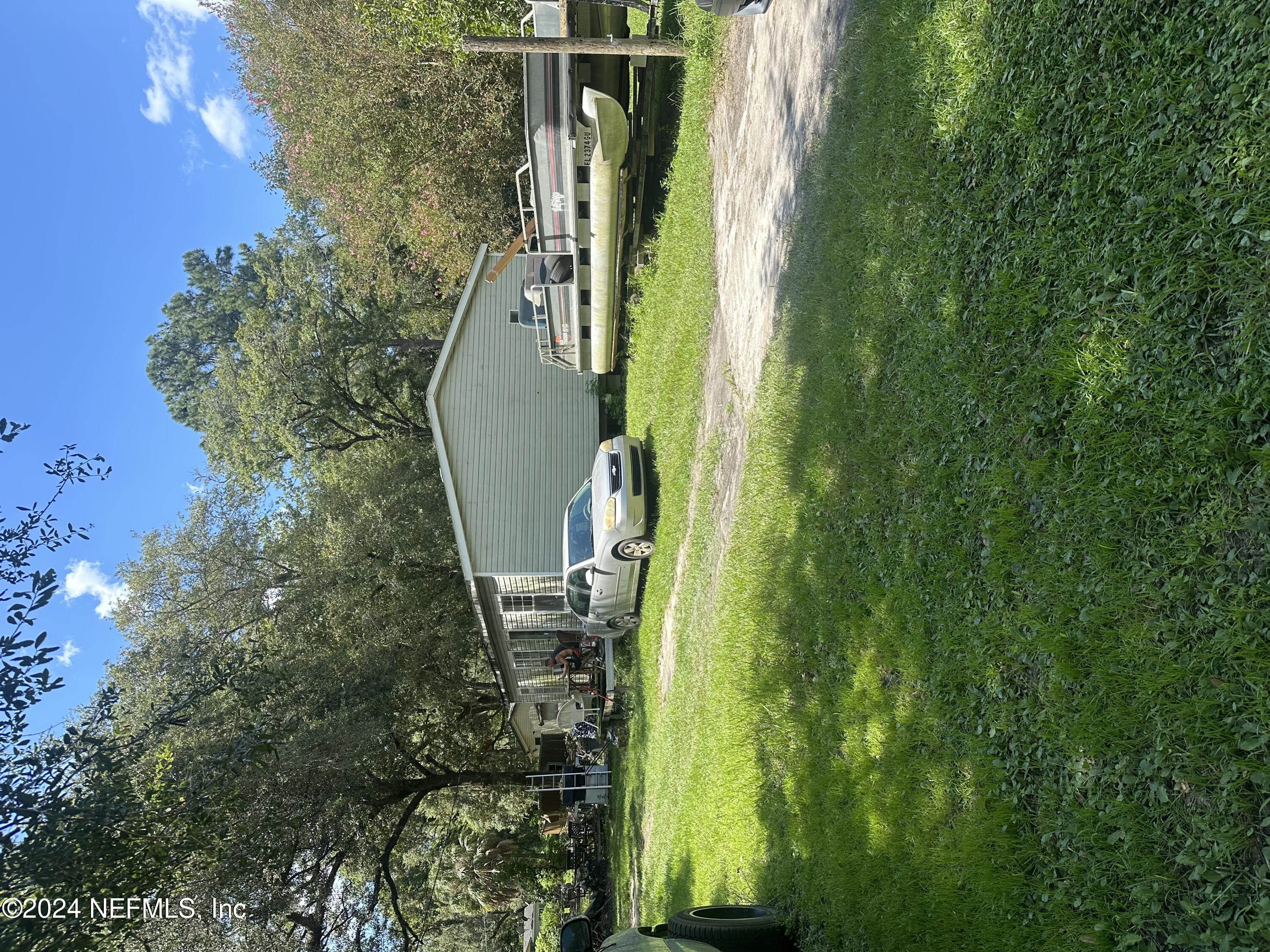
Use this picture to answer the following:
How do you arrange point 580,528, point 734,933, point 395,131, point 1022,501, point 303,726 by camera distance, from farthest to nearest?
point 395,131 → point 303,726 → point 580,528 → point 734,933 → point 1022,501

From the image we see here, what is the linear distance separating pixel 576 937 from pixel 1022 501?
501 centimetres

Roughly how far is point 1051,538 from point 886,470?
1.59 m

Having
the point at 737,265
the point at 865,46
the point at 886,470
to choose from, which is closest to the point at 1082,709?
the point at 886,470

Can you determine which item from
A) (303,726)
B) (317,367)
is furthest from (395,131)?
(303,726)

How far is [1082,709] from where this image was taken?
3.39m

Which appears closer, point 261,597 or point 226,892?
point 226,892

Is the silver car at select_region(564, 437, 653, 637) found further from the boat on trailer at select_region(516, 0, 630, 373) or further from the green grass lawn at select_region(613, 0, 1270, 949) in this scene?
the green grass lawn at select_region(613, 0, 1270, 949)

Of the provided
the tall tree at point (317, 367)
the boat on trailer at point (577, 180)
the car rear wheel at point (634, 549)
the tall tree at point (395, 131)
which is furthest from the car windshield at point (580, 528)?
the tall tree at point (317, 367)

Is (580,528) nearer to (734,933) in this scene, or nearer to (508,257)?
(508,257)

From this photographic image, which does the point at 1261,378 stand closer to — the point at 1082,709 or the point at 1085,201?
the point at 1085,201

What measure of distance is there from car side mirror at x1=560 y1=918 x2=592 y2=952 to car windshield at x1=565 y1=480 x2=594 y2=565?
657 cm

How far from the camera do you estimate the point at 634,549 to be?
11648 mm

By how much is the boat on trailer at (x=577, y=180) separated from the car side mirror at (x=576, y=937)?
940 cm

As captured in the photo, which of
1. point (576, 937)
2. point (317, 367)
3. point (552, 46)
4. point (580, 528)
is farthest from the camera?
point (317, 367)
